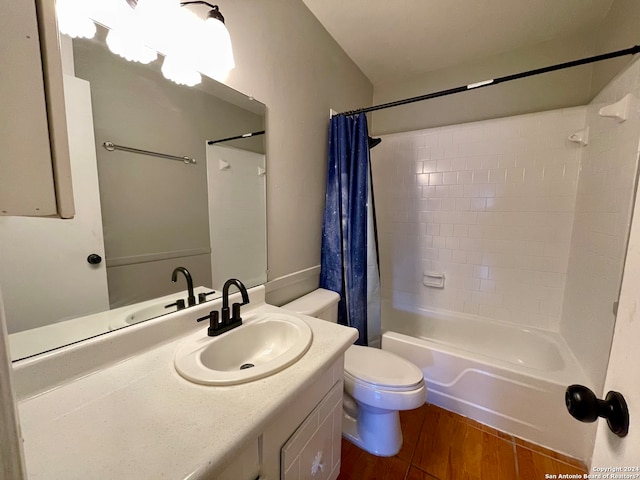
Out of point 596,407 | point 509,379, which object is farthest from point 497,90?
point 596,407

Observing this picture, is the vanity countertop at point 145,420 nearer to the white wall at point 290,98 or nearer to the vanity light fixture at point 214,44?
the white wall at point 290,98

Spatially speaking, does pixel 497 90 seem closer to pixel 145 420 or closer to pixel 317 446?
pixel 317 446

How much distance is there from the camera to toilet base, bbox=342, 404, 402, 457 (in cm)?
134

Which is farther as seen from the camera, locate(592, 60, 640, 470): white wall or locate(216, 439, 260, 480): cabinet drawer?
locate(216, 439, 260, 480): cabinet drawer

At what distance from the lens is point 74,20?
74 cm

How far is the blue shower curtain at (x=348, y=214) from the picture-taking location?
175 centimetres

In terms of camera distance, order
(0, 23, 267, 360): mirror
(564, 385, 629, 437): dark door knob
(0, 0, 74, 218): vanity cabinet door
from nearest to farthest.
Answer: (0, 0, 74, 218): vanity cabinet door → (564, 385, 629, 437): dark door knob → (0, 23, 267, 360): mirror

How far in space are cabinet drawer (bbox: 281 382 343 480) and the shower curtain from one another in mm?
788

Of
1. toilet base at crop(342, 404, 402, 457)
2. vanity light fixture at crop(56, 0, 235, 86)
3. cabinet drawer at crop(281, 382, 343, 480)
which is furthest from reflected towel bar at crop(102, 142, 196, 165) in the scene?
toilet base at crop(342, 404, 402, 457)

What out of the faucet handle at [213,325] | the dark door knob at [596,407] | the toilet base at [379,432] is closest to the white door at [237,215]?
the faucet handle at [213,325]

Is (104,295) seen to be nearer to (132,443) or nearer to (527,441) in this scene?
(132,443)

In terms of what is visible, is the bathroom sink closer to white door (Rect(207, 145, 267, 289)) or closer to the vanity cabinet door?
white door (Rect(207, 145, 267, 289))

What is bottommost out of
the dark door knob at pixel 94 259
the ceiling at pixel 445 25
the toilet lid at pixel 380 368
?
the toilet lid at pixel 380 368

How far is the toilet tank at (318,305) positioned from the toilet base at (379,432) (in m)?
0.54
